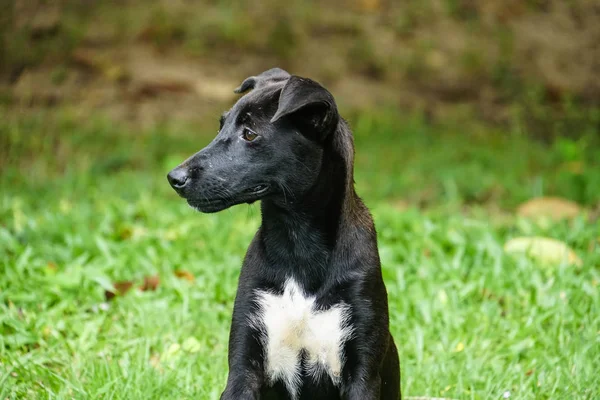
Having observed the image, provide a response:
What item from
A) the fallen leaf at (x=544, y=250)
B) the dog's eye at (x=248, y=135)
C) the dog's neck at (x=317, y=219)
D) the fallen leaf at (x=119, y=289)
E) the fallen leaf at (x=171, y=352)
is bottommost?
the fallen leaf at (x=171, y=352)

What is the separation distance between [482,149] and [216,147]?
20.5 feet

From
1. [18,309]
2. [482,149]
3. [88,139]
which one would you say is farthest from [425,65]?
[18,309]

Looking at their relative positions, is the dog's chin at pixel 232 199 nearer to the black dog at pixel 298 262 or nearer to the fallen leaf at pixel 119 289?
the black dog at pixel 298 262

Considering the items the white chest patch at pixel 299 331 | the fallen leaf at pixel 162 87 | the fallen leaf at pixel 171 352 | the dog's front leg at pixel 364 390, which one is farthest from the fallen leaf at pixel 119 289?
the fallen leaf at pixel 162 87

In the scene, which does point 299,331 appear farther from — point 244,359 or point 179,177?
point 179,177

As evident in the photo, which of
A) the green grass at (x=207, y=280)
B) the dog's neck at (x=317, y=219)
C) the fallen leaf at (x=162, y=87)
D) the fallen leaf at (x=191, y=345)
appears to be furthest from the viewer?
the fallen leaf at (x=162, y=87)

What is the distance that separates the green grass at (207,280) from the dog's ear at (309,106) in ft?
2.05

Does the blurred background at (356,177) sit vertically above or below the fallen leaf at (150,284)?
above

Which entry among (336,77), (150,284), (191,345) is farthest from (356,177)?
(191,345)

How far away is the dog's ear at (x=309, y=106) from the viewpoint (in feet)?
8.77

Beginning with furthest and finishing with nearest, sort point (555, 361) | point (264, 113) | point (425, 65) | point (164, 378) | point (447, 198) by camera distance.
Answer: point (425, 65) → point (447, 198) → point (555, 361) → point (164, 378) → point (264, 113)

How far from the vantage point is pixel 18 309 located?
4.23 meters

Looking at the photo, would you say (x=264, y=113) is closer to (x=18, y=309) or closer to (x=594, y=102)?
(x=18, y=309)

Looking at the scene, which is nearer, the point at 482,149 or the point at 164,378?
the point at 164,378
